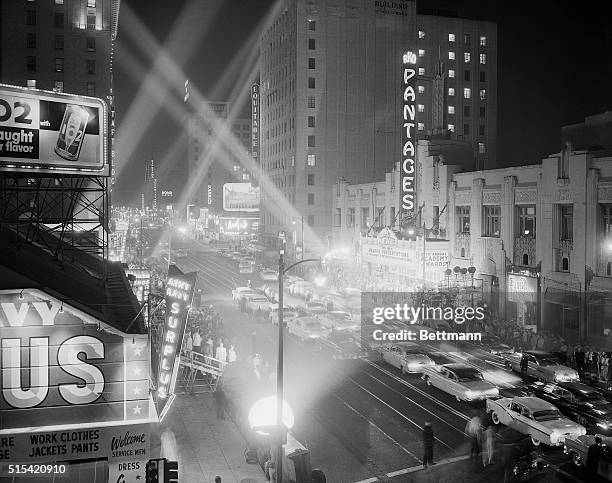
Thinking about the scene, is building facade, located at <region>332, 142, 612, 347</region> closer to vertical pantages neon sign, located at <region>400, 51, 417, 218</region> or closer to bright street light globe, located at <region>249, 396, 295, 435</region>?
vertical pantages neon sign, located at <region>400, 51, 417, 218</region>

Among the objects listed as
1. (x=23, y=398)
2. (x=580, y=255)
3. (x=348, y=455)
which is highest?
(x=580, y=255)

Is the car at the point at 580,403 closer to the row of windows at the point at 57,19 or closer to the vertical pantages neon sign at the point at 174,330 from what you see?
the vertical pantages neon sign at the point at 174,330

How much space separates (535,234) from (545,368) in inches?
698

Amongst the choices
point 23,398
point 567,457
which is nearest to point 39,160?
point 23,398

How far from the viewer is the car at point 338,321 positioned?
125 ft

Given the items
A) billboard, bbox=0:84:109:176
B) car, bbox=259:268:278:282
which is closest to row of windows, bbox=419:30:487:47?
car, bbox=259:268:278:282

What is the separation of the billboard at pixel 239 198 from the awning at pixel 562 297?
112929 mm

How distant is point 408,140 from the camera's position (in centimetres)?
5384

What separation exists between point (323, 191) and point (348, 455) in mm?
69443

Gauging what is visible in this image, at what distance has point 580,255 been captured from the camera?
3850 cm

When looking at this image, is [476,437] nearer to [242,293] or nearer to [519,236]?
[519,236]

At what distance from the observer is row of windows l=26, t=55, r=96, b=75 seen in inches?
2613

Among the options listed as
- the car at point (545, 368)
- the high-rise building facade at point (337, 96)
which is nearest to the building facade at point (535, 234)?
the car at point (545, 368)

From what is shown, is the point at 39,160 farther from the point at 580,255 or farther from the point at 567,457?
the point at 580,255
